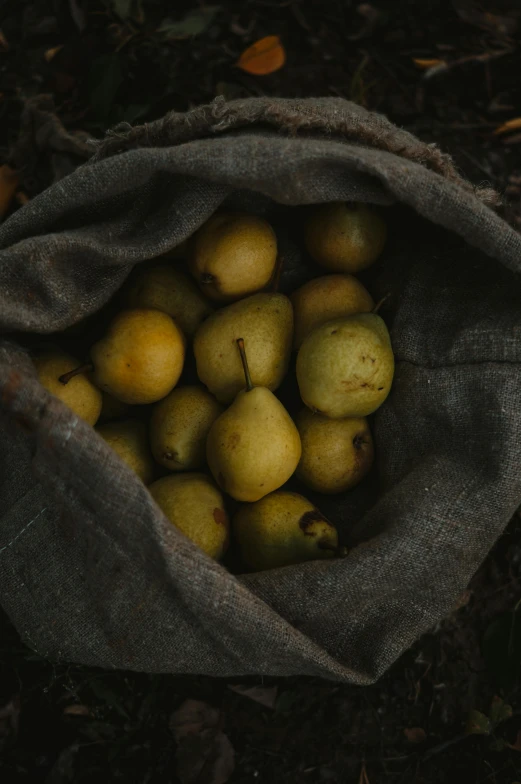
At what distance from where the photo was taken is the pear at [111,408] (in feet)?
4.84

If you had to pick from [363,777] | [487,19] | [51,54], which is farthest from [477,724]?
[51,54]

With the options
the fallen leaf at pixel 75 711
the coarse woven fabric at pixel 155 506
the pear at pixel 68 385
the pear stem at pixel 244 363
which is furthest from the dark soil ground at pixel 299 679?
the pear stem at pixel 244 363

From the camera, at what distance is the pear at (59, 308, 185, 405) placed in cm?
132

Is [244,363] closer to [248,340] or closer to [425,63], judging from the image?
[248,340]

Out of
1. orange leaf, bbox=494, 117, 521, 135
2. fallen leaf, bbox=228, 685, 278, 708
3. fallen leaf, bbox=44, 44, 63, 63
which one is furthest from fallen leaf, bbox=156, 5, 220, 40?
fallen leaf, bbox=228, 685, 278, 708

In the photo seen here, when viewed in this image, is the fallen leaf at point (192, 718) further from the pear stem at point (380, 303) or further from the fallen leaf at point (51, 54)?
the fallen leaf at point (51, 54)

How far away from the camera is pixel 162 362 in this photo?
133cm

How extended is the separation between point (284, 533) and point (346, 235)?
2.01 ft

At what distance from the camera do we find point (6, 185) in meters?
1.87

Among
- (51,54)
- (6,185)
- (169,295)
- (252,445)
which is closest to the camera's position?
(252,445)

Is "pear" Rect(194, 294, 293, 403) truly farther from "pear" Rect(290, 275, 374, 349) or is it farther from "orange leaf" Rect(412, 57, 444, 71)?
"orange leaf" Rect(412, 57, 444, 71)

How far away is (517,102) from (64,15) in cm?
139

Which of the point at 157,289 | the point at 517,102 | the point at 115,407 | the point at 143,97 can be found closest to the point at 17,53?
the point at 143,97

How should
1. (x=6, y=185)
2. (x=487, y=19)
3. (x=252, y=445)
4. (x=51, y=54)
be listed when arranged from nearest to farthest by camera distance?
(x=252, y=445)
(x=6, y=185)
(x=51, y=54)
(x=487, y=19)
